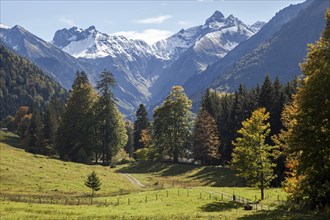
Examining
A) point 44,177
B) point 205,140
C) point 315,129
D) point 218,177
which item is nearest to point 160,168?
point 205,140

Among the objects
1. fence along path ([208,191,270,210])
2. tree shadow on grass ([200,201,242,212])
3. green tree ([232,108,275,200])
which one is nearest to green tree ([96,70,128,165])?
fence along path ([208,191,270,210])

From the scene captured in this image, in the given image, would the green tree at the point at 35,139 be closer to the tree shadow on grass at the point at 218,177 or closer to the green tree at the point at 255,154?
the tree shadow on grass at the point at 218,177

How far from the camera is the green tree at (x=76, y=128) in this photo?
10456cm

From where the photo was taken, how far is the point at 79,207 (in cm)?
5372

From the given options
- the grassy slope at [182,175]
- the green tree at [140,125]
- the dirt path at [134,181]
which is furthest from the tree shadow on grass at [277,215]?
the green tree at [140,125]

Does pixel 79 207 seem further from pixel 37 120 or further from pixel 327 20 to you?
pixel 37 120

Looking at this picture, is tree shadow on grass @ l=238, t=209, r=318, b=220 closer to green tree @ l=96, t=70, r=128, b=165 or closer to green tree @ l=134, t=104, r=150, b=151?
green tree @ l=96, t=70, r=128, b=165

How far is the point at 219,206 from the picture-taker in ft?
173

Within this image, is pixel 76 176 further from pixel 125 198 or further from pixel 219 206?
pixel 219 206

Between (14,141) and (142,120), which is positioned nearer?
(142,120)

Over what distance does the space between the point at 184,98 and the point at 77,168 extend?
36.4 m

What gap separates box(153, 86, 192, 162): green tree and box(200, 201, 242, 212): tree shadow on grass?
168 feet

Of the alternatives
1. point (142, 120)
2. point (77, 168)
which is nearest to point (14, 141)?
point (142, 120)

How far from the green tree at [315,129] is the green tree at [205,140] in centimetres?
6183
